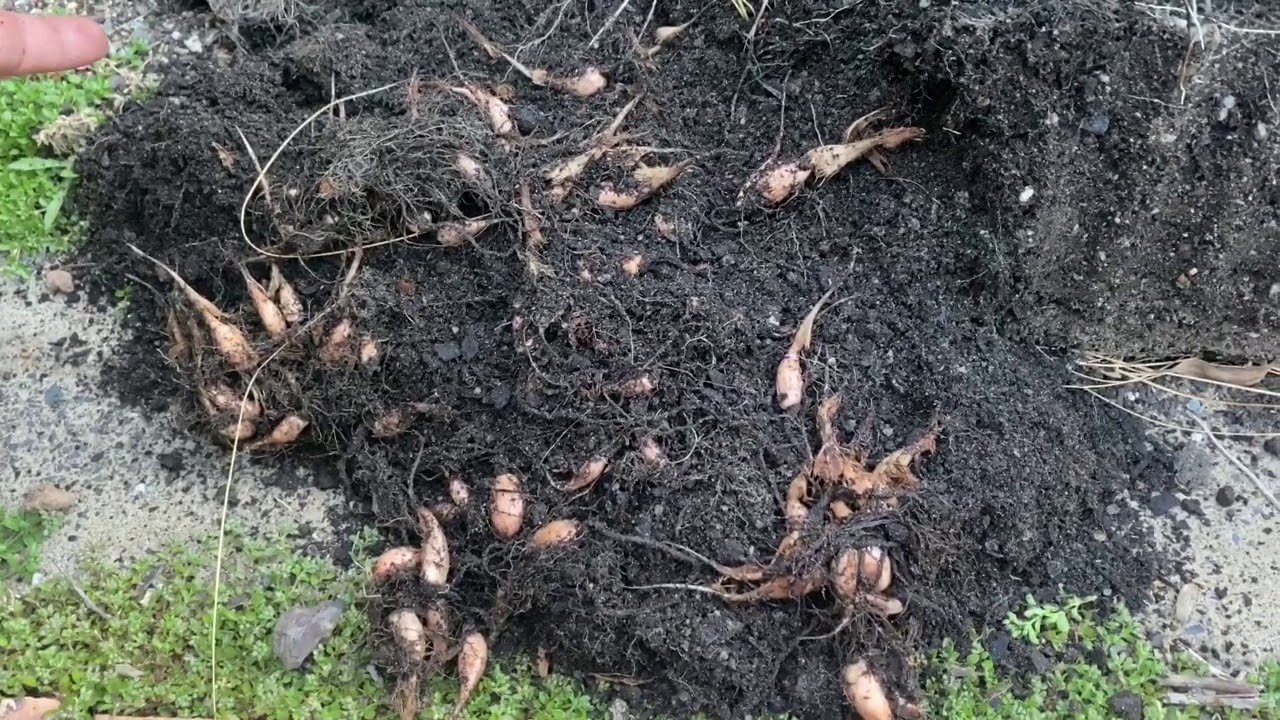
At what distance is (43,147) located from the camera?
241cm

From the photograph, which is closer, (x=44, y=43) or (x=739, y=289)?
(x=44, y=43)

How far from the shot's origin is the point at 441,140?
2.10 m

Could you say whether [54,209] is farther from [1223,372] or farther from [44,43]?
[1223,372]

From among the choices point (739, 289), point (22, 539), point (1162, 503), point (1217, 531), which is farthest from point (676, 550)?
point (22, 539)

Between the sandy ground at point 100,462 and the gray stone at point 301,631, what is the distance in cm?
18

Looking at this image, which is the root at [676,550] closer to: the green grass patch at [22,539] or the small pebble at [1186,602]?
the small pebble at [1186,602]

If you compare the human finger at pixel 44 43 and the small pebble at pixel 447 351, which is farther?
the small pebble at pixel 447 351

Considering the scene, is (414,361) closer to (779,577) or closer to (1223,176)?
(779,577)

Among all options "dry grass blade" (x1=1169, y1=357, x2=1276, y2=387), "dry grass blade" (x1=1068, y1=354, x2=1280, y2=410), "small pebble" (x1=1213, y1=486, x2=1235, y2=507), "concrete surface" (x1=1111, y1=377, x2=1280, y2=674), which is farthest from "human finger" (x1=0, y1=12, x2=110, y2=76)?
"small pebble" (x1=1213, y1=486, x2=1235, y2=507)

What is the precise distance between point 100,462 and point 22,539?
228mm

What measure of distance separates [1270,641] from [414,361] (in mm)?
1954

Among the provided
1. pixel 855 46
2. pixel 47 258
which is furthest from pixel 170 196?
pixel 855 46

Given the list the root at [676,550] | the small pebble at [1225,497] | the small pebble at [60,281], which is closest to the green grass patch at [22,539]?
the small pebble at [60,281]

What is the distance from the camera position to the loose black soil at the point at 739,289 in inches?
75.0
